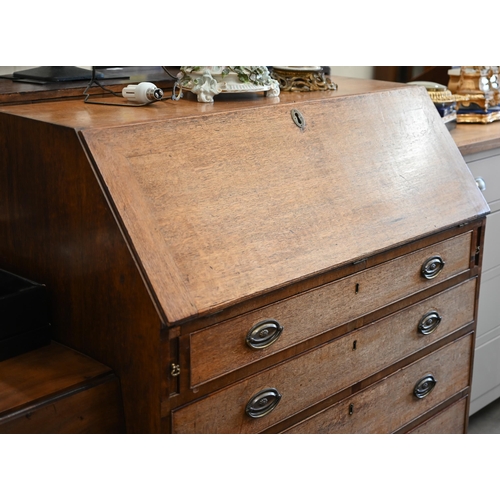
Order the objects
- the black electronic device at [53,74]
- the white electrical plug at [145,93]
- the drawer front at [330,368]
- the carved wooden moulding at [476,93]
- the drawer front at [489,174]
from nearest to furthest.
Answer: the drawer front at [330,368], the white electrical plug at [145,93], the black electronic device at [53,74], the drawer front at [489,174], the carved wooden moulding at [476,93]

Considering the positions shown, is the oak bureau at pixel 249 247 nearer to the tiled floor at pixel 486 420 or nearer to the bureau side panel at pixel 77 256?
the bureau side panel at pixel 77 256

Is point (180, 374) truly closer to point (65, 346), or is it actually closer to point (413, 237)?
point (65, 346)

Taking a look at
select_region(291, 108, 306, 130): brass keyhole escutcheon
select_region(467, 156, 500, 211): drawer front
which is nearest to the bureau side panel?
select_region(291, 108, 306, 130): brass keyhole escutcheon

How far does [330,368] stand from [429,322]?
1.35 ft

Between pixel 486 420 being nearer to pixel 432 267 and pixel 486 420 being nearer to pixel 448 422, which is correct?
pixel 448 422

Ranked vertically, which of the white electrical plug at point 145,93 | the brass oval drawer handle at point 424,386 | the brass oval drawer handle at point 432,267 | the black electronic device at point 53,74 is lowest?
the brass oval drawer handle at point 424,386

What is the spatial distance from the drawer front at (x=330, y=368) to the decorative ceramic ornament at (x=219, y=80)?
645mm

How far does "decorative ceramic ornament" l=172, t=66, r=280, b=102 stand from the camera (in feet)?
6.01

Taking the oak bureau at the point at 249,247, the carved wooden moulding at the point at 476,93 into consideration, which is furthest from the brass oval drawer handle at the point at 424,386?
the carved wooden moulding at the point at 476,93

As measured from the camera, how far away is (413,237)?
191cm

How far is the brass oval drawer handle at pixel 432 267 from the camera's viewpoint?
79.0 inches

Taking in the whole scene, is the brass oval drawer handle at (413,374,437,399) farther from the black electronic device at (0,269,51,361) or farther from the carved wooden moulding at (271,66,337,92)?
the black electronic device at (0,269,51,361)

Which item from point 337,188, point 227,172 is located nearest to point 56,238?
point 227,172

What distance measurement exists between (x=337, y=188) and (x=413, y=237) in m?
0.24
